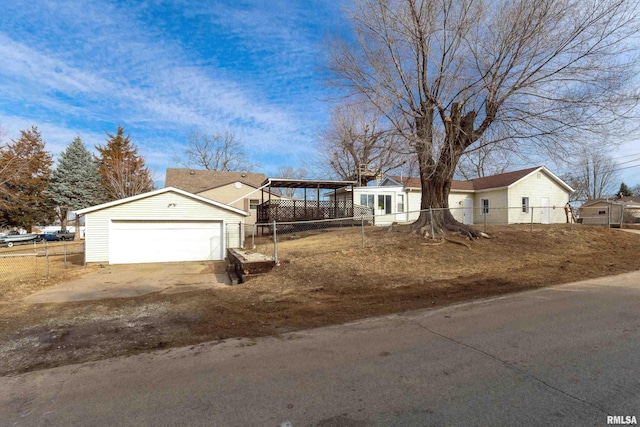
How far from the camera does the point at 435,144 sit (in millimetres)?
11664

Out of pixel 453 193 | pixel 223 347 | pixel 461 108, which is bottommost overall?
pixel 223 347

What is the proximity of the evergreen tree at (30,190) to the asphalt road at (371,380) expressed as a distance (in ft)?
117

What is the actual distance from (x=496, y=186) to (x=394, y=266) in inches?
684

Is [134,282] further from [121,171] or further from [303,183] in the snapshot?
[121,171]

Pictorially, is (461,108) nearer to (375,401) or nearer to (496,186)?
(375,401)

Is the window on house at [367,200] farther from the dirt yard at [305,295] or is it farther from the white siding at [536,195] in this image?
the dirt yard at [305,295]

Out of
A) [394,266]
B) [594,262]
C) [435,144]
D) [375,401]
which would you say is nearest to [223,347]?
[375,401]

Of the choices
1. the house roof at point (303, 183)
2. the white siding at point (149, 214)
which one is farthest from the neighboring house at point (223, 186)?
the white siding at point (149, 214)

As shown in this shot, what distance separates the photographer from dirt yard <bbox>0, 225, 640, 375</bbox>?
484 centimetres

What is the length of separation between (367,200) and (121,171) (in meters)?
22.5

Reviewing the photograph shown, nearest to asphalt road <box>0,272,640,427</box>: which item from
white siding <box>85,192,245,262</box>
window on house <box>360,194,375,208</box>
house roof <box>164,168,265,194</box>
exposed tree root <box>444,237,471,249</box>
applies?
exposed tree root <box>444,237,471,249</box>

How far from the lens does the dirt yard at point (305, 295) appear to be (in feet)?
15.9

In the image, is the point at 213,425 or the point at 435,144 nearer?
the point at 213,425

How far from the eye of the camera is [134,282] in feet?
33.1
